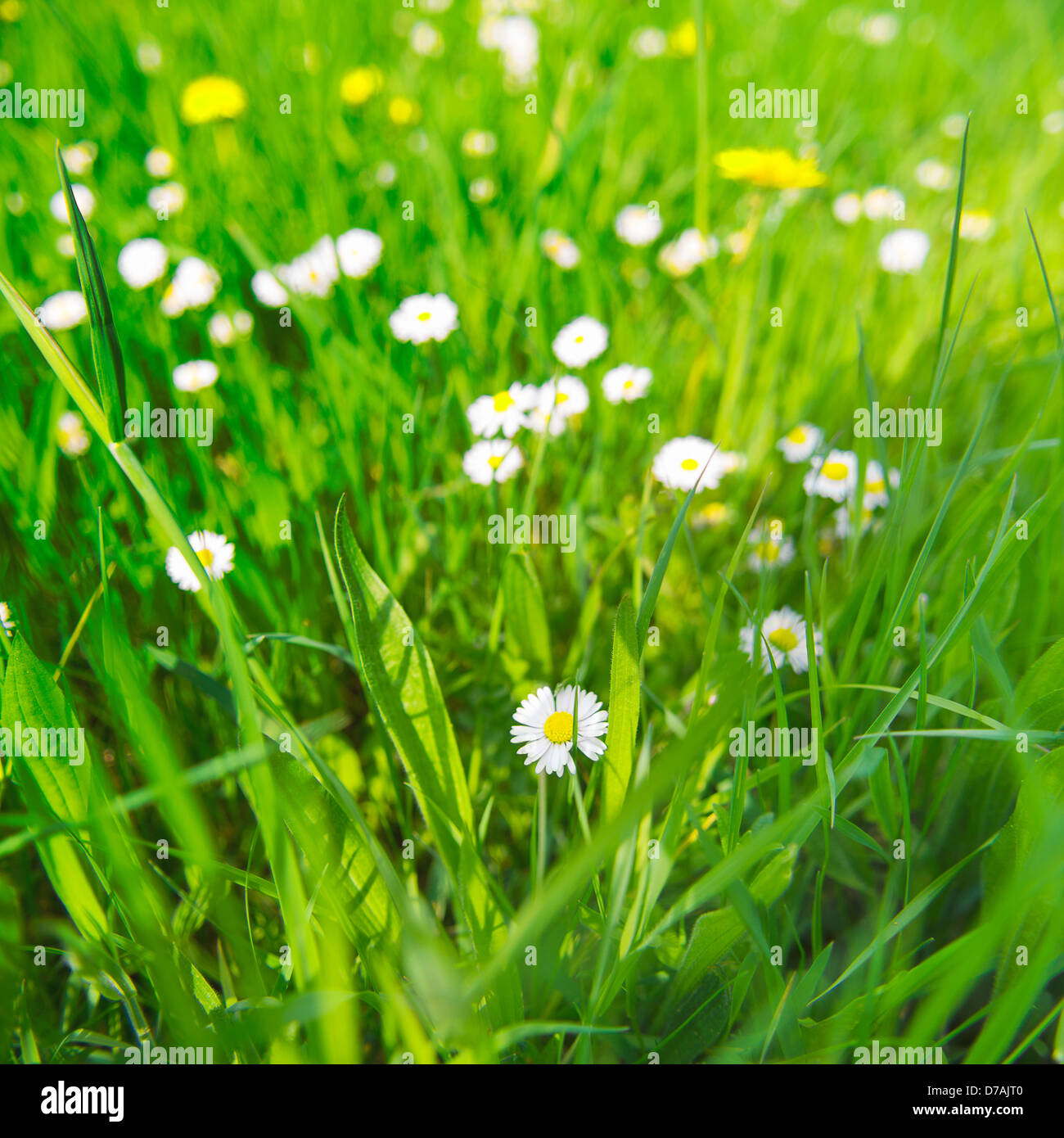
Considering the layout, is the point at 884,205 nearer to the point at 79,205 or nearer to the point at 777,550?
the point at 777,550

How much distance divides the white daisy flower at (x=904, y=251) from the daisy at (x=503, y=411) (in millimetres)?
767

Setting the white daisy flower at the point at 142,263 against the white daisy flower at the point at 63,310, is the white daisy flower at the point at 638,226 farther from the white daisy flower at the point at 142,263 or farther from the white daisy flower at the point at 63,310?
the white daisy flower at the point at 63,310

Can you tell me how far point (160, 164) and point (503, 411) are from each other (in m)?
0.98

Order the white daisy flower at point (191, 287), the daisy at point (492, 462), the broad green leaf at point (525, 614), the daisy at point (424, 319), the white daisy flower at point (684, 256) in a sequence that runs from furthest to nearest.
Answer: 1. the white daisy flower at point (684, 256)
2. the white daisy flower at point (191, 287)
3. the daisy at point (424, 319)
4. the daisy at point (492, 462)
5. the broad green leaf at point (525, 614)

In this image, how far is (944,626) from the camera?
653 mm

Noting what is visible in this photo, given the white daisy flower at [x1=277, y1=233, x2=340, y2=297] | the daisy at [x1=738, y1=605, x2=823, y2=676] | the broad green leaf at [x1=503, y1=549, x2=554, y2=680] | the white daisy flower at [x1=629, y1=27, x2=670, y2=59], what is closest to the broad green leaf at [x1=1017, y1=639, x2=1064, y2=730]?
the daisy at [x1=738, y1=605, x2=823, y2=676]

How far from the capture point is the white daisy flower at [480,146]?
58.0 inches

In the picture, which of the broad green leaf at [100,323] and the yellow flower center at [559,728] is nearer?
the broad green leaf at [100,323]

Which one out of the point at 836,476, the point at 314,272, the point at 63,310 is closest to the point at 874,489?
the point at 836,476

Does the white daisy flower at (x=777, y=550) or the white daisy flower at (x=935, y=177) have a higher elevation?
the white daisy flower at (x=935, y=177)

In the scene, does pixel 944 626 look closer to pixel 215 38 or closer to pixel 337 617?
pixel 337 617

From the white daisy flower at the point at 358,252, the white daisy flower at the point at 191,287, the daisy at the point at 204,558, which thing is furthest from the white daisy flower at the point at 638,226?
the daisy at the point at 204,558

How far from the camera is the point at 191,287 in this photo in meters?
1.08

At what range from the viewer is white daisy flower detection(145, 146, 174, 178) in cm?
137
